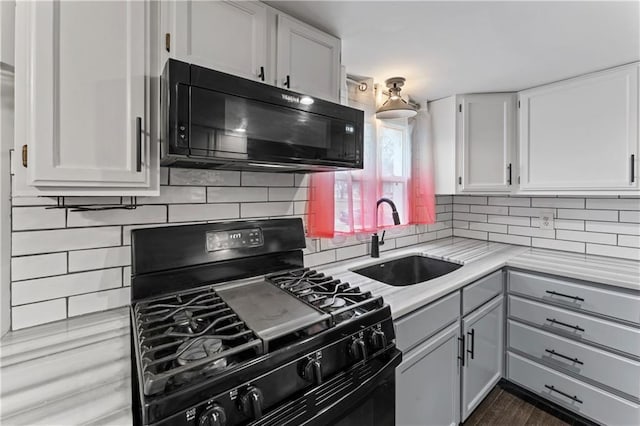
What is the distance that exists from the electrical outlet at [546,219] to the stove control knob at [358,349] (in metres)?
2.12

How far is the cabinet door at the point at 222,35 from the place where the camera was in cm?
99

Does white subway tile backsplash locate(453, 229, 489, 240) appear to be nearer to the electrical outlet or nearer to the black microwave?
the electrical outlet

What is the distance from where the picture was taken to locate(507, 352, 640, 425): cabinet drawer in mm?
1555

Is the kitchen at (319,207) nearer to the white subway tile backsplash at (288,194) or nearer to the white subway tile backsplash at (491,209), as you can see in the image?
the white subway tile backsplash at (288,194)

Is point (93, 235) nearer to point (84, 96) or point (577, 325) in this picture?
point (84, 96)

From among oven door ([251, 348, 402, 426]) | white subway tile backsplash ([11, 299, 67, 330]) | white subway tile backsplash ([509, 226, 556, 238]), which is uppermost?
white subway tile backsplash ([509, 226, 556, 238])

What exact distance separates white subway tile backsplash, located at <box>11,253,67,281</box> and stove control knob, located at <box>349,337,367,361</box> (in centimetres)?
102

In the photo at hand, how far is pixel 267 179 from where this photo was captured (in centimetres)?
152

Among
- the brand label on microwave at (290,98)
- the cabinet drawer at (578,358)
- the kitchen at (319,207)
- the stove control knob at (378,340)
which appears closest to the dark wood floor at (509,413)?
the kitchen at (319,207)

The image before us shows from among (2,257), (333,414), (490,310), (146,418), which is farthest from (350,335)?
(490,310)

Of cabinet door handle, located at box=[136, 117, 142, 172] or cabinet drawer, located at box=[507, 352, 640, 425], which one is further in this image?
cabinet drawer, located at box=[507, 352, 640, 425]

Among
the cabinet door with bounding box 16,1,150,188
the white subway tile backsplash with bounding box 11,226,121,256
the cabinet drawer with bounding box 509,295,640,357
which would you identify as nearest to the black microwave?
the cabinet door with bounding box 16,1,150,188

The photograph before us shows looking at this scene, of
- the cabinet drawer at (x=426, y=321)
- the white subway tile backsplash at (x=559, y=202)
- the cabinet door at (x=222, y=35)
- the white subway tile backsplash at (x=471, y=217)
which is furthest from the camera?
the white subway tile backsplash at (x=471, y=217)

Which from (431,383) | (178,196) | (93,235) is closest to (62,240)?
(93,235)
